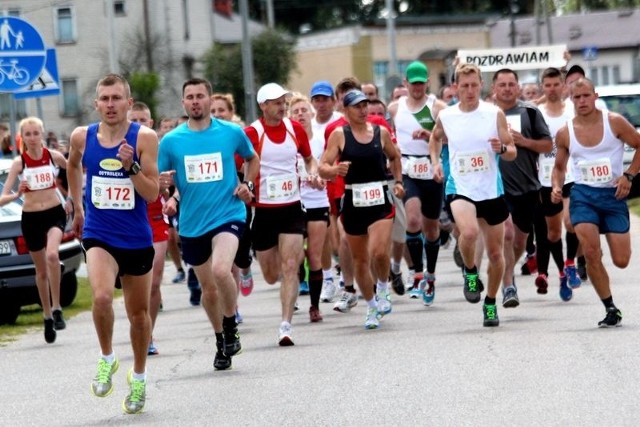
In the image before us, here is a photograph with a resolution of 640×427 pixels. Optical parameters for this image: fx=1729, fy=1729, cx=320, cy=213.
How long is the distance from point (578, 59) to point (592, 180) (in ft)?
255

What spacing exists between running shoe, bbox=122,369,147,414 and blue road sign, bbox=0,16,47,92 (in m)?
7.98

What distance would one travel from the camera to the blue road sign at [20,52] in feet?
58.1

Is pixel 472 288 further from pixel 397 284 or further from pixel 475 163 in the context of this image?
pixel 397 284

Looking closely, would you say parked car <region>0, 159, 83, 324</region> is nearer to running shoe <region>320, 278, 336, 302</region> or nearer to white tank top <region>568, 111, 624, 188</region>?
running shoe <region>320, 278, 336, 302</region>

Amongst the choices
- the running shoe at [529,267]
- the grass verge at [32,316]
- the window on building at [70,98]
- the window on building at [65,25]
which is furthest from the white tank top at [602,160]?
the window on building at [70,98]

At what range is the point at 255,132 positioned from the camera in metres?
13.9

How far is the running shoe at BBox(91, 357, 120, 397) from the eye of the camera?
10.1m

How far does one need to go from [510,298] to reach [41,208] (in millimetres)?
4549

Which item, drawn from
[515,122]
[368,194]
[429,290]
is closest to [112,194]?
[368,194]

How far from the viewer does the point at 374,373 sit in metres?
11.2

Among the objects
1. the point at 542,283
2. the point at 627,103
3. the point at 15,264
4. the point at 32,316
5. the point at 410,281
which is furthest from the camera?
the point at 627,103

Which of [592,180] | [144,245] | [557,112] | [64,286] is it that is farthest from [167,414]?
[64,286]

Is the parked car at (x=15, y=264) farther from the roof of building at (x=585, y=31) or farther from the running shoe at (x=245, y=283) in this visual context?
the roof of building at (x=585, y=31)

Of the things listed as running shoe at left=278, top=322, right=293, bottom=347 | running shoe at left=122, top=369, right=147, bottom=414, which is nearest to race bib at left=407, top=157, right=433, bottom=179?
running shoe at left=278, top=322, right=293, bottom=347
